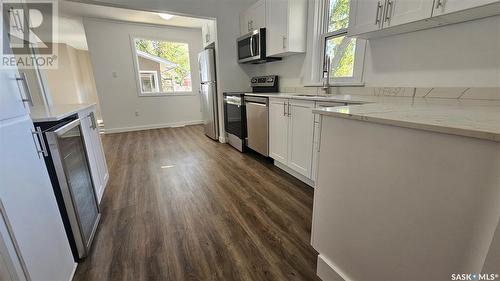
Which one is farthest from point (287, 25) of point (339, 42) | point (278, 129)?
point (278, 129)

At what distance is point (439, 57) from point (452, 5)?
433mm

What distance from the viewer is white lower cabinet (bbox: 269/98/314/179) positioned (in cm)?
208

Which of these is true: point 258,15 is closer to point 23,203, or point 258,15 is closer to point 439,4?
point 439,4

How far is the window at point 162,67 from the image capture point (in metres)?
5.00

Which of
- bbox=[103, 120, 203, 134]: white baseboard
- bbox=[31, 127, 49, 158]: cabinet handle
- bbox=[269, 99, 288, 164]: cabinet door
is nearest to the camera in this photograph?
bbox=[31, 127, 49, 158]: cabinet handle

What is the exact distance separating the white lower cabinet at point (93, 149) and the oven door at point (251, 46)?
220 centimetres

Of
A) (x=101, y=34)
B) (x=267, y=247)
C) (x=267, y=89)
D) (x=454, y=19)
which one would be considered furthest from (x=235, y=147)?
(x=101, y=34)

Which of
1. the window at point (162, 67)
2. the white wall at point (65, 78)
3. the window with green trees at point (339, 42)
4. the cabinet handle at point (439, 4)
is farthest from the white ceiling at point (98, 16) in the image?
the cabinet handle at point (439, 4)

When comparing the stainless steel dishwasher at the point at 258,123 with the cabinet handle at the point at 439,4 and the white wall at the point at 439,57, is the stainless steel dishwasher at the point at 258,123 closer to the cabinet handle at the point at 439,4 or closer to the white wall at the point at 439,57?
the white wall at the point at 439,57

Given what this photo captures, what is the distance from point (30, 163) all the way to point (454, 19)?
2.55 meters

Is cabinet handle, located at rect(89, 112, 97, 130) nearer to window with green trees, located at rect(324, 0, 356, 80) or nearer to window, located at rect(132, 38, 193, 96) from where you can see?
window with green trees, located at rect(324, 0, 356, 80)

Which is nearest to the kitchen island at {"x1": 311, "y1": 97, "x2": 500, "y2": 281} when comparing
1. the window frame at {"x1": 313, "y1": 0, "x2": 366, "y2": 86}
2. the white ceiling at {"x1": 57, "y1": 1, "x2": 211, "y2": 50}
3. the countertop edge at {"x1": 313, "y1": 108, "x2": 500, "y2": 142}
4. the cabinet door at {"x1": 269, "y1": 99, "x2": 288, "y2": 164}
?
the countertop edge at {"x1": 313, "y1": 108, "x2": 500, "y2": 142}

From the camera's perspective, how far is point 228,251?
138cm

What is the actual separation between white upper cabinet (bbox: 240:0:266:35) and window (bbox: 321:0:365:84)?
0.90 metres
